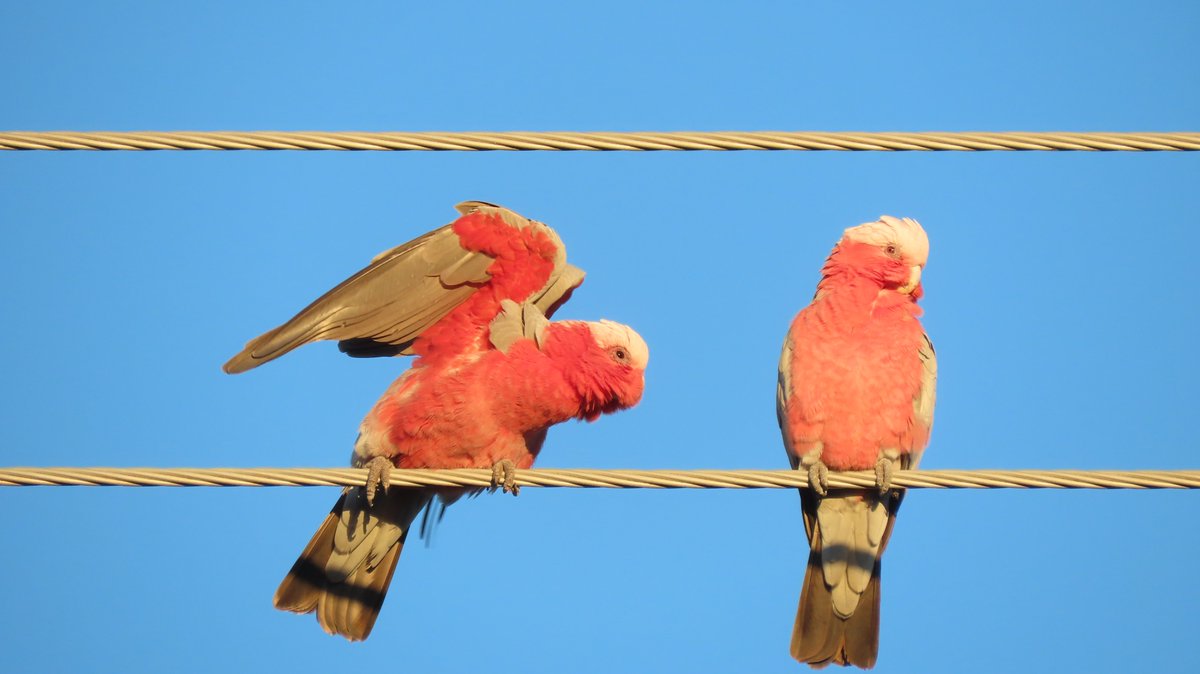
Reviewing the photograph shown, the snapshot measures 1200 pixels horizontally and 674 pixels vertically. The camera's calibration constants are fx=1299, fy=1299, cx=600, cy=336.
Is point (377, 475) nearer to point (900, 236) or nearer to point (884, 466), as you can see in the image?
point (884, 466)

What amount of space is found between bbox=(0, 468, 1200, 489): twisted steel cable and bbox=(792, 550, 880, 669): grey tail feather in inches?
83.0

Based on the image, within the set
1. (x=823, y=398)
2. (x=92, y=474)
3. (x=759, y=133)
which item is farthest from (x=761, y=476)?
(x=92, y=474)

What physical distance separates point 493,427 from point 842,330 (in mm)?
1887

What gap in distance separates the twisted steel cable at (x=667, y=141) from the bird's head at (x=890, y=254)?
7.25 feet

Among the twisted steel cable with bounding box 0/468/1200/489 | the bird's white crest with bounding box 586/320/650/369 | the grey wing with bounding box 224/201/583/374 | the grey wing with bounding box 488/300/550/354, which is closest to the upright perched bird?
the bird's white crest with bounding box 586/320/650/369

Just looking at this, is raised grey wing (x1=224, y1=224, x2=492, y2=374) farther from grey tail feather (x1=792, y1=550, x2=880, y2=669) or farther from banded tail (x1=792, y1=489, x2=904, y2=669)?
grey tail feather (x1=792, y1=550, x2=880, y2=669)

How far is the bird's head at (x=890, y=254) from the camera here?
702 centimetres

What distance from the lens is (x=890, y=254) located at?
7.06 meters

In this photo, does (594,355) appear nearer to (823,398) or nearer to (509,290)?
(509,290)

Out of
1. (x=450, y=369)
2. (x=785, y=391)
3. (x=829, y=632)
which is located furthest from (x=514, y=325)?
(x=829, y=632)

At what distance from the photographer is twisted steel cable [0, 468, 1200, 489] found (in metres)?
4.52

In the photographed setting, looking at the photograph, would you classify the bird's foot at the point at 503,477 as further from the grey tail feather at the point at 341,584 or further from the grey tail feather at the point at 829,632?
the grey tail feather at the point at 829,632

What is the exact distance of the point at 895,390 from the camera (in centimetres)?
666

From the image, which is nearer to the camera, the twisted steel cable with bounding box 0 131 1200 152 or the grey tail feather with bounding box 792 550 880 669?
the twisted steel cable with bounding box 0 131 1200 152
